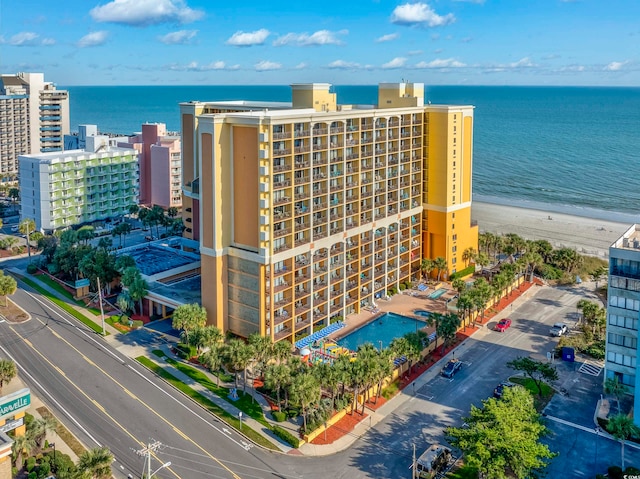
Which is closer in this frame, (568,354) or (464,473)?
(464,473)

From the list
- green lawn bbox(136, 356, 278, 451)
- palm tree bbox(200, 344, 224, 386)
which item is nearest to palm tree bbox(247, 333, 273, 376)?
palm tree bbox(200, 344, 224, 386)

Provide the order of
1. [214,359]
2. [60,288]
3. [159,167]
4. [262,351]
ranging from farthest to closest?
[159,167], [60,288], [262,351], [214,359]

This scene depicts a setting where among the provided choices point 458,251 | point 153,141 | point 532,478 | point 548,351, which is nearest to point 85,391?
point 532,478

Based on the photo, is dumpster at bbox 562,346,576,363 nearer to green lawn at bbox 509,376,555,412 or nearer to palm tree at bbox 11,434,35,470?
green lawn at bbox 509,376,555,412

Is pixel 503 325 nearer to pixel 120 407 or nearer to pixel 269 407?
pixel 269 407

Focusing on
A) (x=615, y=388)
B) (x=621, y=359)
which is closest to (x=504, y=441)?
(x=615, y=388)

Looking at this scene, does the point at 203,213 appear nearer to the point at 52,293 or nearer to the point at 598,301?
the point at 52,293
